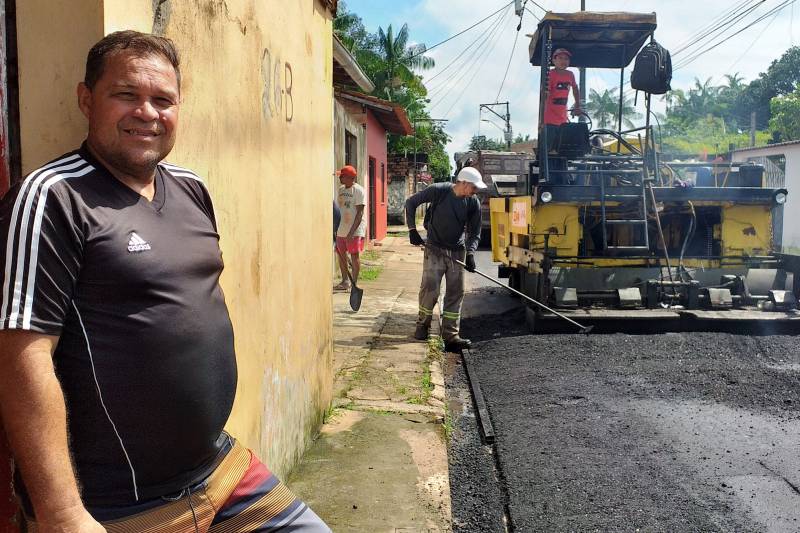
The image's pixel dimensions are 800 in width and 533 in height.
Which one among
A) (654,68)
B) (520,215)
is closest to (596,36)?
(654,68)

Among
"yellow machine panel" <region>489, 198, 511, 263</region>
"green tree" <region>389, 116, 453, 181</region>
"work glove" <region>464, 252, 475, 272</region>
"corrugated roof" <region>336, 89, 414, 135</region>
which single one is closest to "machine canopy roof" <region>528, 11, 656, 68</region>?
"yellow machine panel" <region>489, 198, 511, 263</region>

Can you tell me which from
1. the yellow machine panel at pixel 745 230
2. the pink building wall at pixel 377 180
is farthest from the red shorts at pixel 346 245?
the pink building wall at pixel 377 180

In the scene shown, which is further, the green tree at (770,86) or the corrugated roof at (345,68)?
the green tree at (770,86)

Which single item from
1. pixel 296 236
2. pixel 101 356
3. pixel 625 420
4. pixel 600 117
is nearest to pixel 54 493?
pixel 101 356

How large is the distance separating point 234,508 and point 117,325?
2.17 feet

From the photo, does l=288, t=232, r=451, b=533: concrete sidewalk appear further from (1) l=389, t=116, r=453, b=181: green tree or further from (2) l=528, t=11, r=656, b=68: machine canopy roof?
(1) l=389, t=116, r=453, b=181: green tree

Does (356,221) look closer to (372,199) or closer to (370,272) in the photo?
(370,272)

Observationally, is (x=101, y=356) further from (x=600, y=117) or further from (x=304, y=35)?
(x=600, y=117)

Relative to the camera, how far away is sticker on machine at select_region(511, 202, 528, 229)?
8.00 metres

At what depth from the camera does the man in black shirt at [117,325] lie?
145 centimetres

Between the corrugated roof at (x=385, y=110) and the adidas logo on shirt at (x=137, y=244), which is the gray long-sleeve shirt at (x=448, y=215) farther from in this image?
the corrugated roof at (x=385, y=110)

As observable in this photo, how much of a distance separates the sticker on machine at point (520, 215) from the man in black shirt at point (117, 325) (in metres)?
6.40

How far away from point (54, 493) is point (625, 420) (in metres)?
3.95

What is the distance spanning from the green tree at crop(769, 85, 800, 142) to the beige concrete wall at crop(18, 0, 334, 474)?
33659 millimetres
